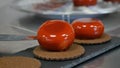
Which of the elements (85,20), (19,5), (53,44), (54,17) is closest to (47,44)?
(53,44)

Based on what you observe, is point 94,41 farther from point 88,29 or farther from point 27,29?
point 27,29

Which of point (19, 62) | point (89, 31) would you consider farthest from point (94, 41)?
point (19, 62)

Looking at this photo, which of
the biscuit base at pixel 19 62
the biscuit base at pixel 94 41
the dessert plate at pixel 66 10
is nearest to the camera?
the biscuit base at pixel 19 62

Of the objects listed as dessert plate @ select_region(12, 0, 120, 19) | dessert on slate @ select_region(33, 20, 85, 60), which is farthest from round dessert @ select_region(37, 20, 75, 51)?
dessert plate @ select_region(12, 0, 120, 19)

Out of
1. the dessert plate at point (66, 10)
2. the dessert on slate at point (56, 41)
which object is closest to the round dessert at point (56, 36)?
the dessert on slate at point (56, 41)

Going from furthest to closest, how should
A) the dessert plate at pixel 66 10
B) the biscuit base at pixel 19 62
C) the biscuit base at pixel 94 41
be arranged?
the dessert plate at pixel 66 10, the biscuit base at pixel 94 41, the biscuit base at pixel 19 62

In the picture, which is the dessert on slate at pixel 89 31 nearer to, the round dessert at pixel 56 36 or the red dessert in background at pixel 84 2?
the round dessert at pixel 56 36

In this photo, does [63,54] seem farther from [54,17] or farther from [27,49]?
[54,17]

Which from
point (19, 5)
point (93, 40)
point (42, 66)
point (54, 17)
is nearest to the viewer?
point (42, 66)
